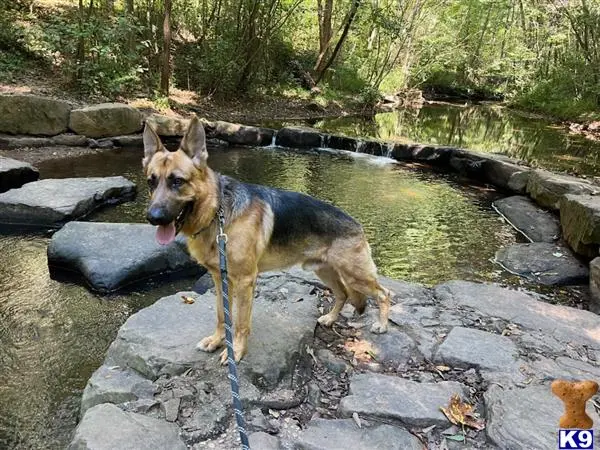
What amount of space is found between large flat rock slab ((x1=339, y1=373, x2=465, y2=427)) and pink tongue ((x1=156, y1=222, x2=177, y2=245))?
158 cm

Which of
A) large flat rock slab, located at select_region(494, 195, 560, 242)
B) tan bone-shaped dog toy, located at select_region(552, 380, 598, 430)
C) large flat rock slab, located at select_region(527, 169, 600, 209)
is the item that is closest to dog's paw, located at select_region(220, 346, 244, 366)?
tan bone-shaped dog toy, located at select_region(552, 380, 598, 430)

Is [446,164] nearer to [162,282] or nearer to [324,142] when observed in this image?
[324,142]

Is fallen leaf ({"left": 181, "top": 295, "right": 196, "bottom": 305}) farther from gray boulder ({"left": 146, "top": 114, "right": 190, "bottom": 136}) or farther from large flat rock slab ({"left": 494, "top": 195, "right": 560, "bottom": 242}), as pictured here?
gray boulder ({"left": 146, "top": 114, "right": 190, "bottom": 136})

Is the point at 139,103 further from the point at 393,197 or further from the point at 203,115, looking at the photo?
the point at 393,197

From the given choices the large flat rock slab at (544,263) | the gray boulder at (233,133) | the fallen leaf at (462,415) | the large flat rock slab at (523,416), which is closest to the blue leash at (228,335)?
the fallen leaf at (462,415)

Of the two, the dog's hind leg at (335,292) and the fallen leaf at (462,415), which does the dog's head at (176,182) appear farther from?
the fallen leaf at (462,415)

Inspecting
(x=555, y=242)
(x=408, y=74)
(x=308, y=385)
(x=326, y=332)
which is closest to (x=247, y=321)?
(x=308, y=385)

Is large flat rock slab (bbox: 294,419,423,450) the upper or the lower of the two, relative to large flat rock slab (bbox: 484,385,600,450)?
lower

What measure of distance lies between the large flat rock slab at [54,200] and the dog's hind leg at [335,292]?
16.5ft

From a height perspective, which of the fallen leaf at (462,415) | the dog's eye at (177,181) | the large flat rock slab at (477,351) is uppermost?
→ the dog's eye at (177,181)

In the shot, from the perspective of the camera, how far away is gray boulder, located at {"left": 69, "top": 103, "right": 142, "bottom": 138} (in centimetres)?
1270

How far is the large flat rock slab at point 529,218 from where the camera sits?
8.77 m

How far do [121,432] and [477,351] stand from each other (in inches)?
106

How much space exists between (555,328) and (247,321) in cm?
288
